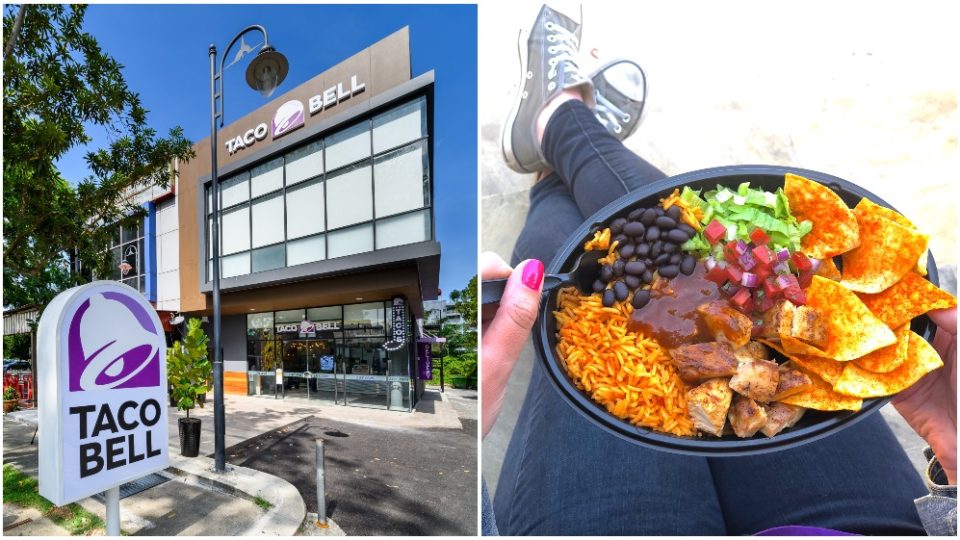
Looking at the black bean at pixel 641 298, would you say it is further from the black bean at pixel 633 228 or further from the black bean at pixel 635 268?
the black bean at pixel 633 228

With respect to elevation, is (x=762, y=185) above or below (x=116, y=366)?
above

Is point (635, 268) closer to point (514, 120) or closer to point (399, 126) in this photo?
point (514, 120)

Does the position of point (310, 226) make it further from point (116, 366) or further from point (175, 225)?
point (116, 366)

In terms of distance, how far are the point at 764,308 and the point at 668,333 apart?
28cm

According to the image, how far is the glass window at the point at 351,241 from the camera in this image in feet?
19.2

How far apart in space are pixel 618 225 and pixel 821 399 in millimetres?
725

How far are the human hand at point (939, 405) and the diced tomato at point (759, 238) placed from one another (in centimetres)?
57

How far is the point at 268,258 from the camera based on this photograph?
681 centimetres

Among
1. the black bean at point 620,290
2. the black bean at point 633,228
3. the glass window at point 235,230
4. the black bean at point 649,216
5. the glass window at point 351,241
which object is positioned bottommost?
the black bean at point 620,290

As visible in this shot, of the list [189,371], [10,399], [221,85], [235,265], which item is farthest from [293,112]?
[10,399]

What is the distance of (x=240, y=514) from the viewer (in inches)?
106

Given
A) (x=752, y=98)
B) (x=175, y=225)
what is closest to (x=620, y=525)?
(x=752, y=98)

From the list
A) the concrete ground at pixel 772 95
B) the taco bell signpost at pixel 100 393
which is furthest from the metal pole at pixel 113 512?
the concrete ground at pixel 772 95

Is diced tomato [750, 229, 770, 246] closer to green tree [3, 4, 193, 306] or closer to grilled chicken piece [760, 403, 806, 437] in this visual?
grilled chicken piece [760, 403, 806, 437]
